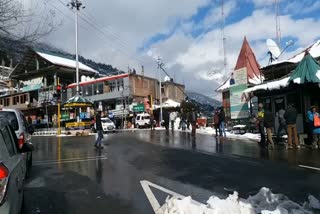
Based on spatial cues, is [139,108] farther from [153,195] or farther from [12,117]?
[153,195]

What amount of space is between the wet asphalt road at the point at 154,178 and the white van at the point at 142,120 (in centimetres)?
3432

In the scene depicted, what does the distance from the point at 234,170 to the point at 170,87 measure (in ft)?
192

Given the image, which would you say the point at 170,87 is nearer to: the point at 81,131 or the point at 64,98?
the point at 64,98

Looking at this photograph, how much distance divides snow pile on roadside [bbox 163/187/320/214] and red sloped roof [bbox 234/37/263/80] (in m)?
20.9

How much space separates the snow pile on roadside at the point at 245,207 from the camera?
529cm

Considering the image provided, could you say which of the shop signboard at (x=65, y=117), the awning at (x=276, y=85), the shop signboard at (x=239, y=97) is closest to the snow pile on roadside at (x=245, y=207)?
the awning at (x=276, y=85)

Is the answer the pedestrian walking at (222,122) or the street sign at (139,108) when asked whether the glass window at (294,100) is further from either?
the street sign at (139,108)

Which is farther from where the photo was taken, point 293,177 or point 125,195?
point 293,177

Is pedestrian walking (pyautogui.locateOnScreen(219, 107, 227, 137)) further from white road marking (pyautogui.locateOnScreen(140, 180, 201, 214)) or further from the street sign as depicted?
the street sign

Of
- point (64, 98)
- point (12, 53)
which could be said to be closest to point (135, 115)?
point (64, 98)

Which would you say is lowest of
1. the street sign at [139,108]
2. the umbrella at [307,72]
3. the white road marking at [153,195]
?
the white road marking at [153,195]

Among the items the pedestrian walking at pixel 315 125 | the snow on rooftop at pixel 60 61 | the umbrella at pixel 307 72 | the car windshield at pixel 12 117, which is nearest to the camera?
the car windshield at pixel 12 117

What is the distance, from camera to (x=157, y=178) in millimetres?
8984

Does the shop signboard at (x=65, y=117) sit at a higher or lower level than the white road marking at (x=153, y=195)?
higher
